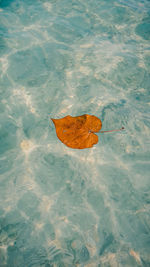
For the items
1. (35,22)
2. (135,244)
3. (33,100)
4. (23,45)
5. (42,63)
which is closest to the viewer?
(135,244)

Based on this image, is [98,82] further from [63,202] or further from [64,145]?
[63,202]

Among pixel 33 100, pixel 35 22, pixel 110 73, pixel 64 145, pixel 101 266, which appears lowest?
pixel 101 266

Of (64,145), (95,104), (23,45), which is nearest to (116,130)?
(95,104)

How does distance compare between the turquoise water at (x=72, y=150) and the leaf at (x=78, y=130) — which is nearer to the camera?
the turquoise water at (x=72, y=150)

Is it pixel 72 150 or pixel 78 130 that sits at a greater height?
pixel 78 130
